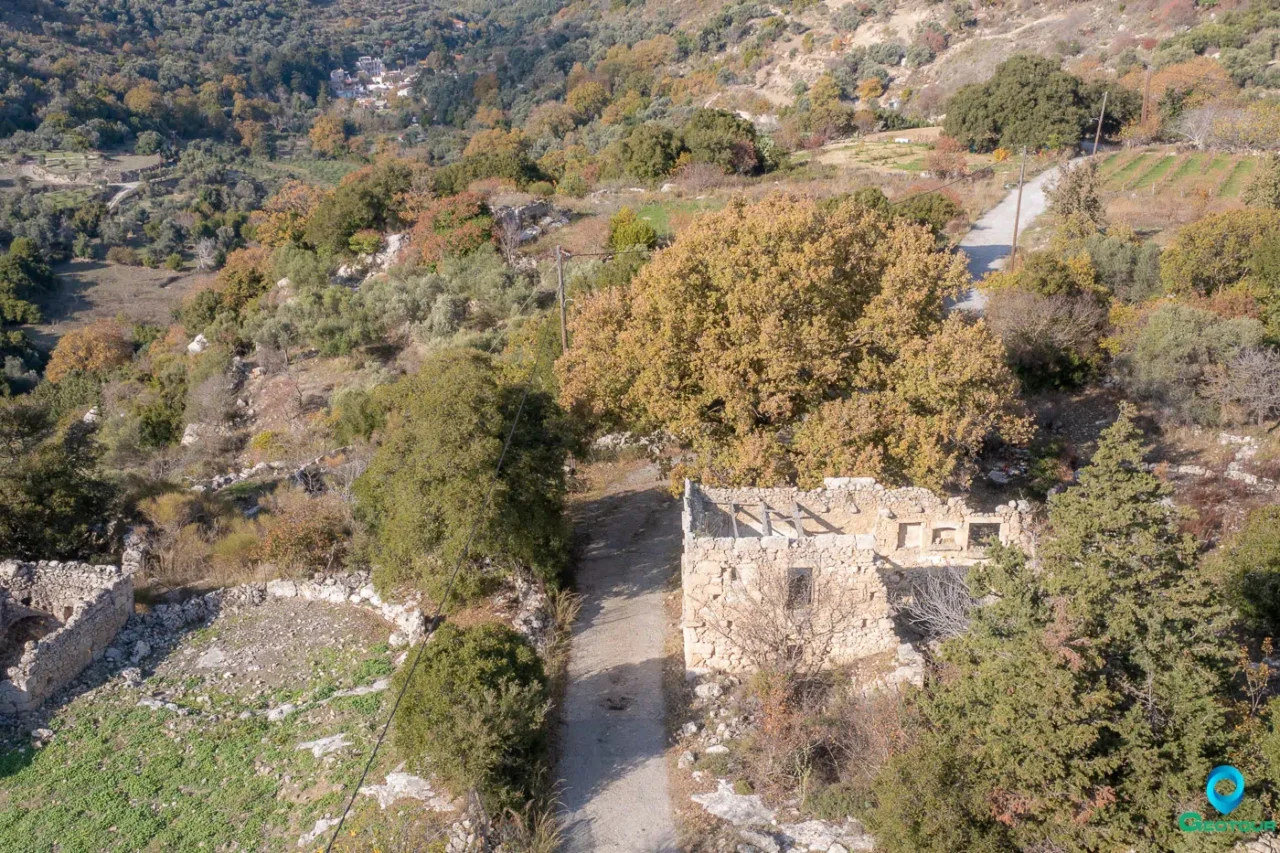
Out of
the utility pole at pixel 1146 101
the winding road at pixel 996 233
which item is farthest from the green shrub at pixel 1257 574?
the utility pole at pixel 1146 101

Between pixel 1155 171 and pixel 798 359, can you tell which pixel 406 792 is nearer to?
pixel 798 359

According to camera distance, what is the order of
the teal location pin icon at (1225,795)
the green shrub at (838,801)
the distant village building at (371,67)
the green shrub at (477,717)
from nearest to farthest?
1. the teal location pin icon at (1225,795)
2. the green shrub at (477,717)
3. the green shrub at (838,801)
4. the distant village building at (371,67)

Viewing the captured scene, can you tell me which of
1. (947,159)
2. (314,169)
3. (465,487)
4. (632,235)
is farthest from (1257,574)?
(314,169)

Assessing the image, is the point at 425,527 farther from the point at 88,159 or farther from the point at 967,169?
the point at 88,159

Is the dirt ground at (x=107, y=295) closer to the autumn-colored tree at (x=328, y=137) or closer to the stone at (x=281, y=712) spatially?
the autumn-colored tree at (x=328, y=137)

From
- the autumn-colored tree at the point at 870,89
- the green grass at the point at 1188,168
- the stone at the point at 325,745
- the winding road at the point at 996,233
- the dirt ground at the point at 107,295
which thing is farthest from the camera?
the autumn-colored tree at the point at 870,89

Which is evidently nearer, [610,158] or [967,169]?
[967,169]

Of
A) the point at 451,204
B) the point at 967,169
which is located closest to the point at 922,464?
the point at 451,204
